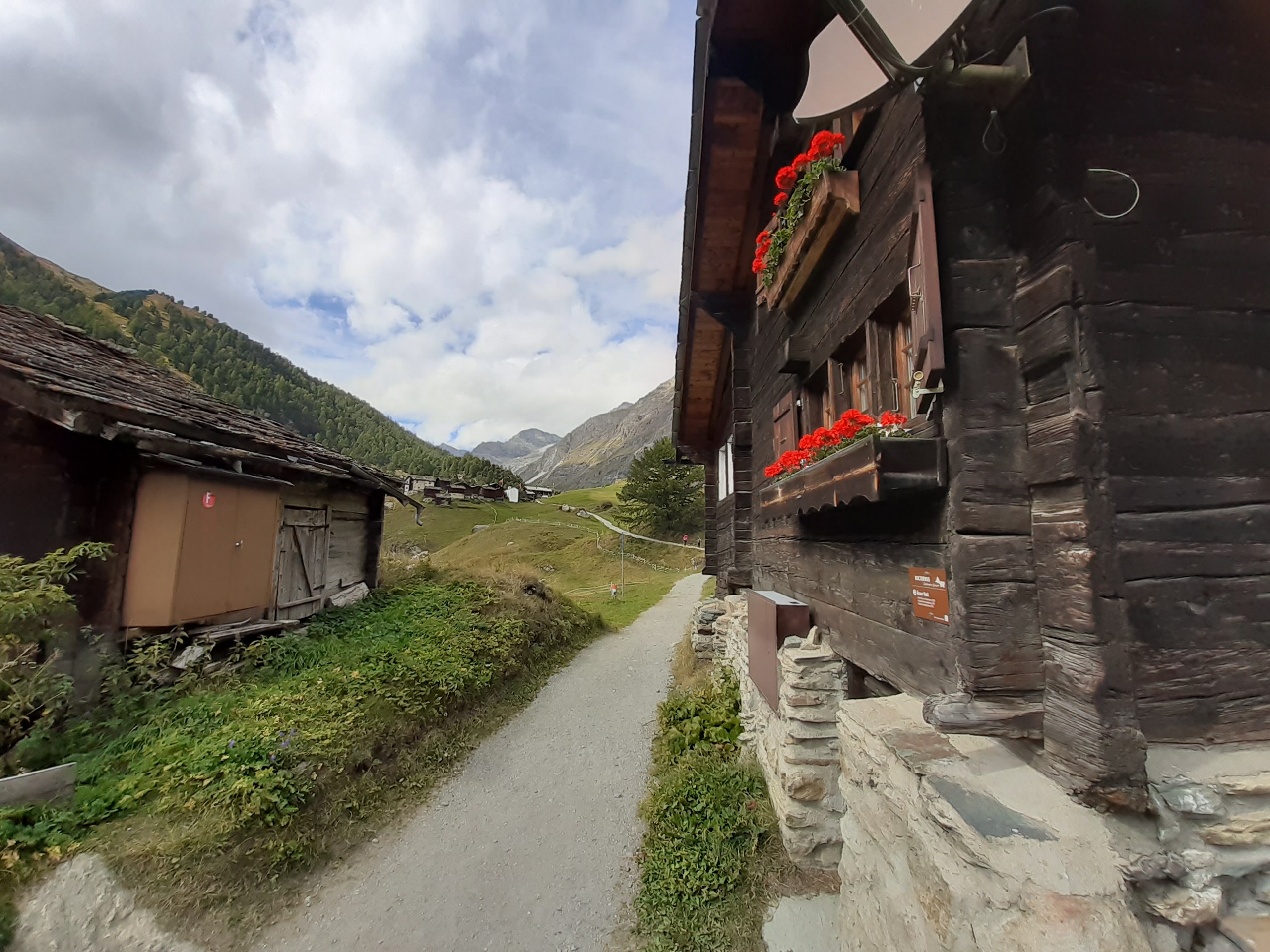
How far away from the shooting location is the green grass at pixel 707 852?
450 centimetres

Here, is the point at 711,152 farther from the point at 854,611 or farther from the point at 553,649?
the point at 553,649

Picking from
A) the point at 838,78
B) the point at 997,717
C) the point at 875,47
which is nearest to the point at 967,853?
the point at 997,717

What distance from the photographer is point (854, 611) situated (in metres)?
3.94

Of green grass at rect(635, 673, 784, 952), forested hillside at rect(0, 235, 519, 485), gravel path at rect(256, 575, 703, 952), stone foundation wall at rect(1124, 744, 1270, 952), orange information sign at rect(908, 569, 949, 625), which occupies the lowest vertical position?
gravel path at rect(256, 575, 703, 952)

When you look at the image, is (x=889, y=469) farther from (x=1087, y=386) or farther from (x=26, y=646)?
(x=26, y=646)

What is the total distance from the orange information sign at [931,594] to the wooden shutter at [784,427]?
7.46 feet

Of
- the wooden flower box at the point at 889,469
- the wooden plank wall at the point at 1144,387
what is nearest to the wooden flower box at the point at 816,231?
the wooden plank wall at the point at 1144,387

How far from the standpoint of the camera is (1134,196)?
93.0 inches

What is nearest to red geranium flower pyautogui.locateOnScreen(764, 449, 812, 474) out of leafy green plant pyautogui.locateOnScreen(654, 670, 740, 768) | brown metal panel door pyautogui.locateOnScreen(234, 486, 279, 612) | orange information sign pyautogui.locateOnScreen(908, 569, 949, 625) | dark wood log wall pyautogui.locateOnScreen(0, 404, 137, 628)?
orange information sign pyautogui.locateOnScreen(908, 569, 949, 625)

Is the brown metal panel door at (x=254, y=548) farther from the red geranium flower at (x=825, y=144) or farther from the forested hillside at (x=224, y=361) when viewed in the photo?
the forested hillside at (x=224, y=361)

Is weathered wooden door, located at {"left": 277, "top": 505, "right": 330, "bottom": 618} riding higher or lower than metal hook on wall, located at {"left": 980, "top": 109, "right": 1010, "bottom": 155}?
lower

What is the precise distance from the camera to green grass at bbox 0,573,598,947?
4758 mm

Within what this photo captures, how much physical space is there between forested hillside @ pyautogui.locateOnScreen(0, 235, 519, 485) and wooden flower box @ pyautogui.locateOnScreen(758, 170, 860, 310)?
80291 millimetres

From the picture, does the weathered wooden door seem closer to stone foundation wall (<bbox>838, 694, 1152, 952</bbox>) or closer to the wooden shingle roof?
the wooden shingle roof
